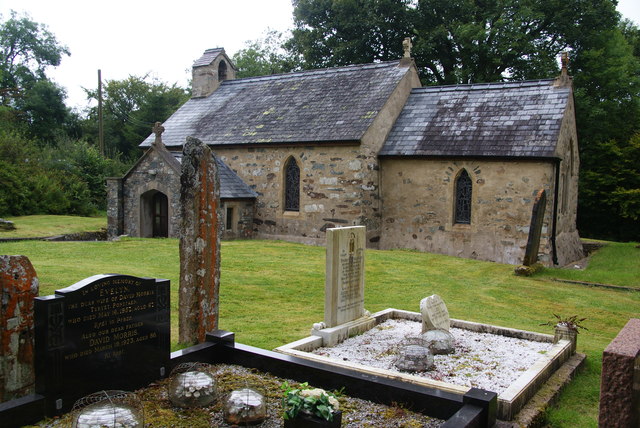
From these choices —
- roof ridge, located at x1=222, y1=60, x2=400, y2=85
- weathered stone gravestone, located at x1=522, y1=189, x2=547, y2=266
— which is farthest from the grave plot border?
roof ridge, located at x1=222, y1=60, x2=400, y2=85

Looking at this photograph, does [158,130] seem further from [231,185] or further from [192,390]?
[192,390]

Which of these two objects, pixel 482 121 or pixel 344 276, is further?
pixel 482 121

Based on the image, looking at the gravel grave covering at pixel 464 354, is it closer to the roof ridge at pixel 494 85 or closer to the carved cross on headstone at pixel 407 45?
the roof ridge at pixel 494 85

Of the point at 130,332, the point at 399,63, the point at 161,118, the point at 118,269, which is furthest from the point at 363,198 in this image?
the point at 161,118

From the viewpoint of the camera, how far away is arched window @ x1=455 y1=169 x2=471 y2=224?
18672 millimetres

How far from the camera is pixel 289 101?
23125 millimetres

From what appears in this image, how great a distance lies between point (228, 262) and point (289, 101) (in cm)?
1065

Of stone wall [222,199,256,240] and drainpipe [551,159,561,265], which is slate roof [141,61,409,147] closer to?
stone wall [222,199,256,240]

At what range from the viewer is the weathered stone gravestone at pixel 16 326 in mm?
5414

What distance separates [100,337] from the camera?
5.70 m

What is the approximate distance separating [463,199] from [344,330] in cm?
1145

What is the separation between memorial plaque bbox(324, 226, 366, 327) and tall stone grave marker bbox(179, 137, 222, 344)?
181 centimetres

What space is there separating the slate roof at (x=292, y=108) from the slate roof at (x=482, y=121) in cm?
147

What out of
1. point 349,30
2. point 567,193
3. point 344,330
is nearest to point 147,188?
point 344,330
